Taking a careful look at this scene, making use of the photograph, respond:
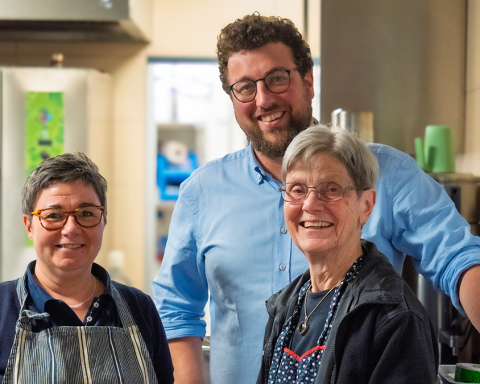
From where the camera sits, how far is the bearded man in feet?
3.65

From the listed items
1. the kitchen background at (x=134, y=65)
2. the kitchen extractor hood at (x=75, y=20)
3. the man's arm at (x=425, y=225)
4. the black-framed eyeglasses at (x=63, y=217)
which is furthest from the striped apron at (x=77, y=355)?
the kitchen background at (x=134, y=65)

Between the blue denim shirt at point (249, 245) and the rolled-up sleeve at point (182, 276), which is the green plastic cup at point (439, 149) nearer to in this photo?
the blue denim shirt at point (249, 245)

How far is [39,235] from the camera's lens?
1.03 metres

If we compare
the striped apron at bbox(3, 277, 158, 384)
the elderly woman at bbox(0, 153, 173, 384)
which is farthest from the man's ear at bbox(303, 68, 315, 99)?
the striped apron at bbox(3, 277, 158, 384)

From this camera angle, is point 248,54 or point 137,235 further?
point 137,235

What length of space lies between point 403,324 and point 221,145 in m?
3.39

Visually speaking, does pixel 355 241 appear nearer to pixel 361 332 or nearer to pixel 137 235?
pixel 361 332

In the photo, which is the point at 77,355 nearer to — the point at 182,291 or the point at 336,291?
the point at 182,291

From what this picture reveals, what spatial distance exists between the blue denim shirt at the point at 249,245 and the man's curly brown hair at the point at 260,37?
24cm

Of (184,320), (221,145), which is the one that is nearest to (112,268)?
(221,145)

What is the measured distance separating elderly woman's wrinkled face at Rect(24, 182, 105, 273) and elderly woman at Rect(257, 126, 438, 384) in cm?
39

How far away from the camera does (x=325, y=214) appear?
0.90 metres

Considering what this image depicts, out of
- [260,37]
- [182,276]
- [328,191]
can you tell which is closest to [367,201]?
[328,191]

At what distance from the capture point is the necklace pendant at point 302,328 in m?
0.92
